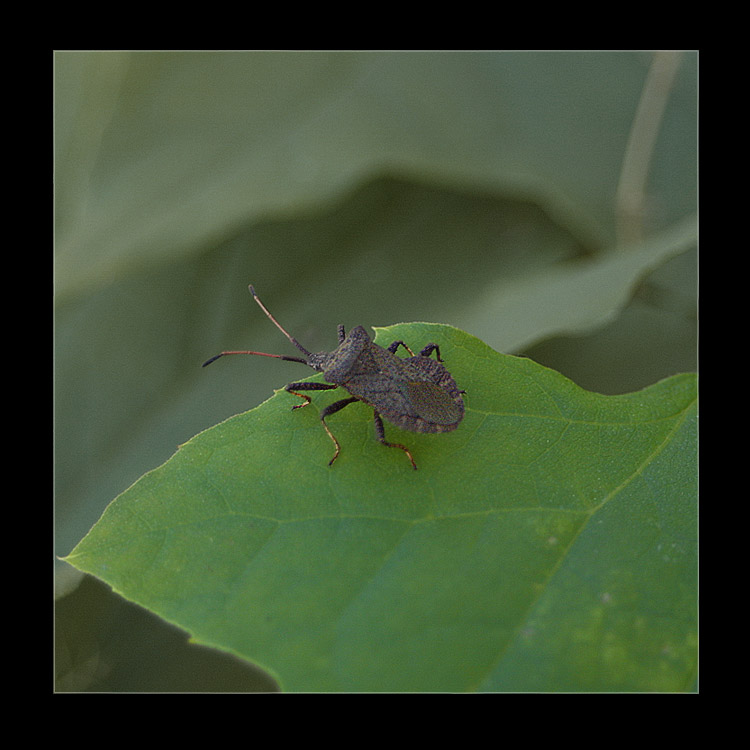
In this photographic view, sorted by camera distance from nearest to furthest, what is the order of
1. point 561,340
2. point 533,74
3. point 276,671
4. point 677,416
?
point 276,671 → point 677,416 → point 561,340 → point 533,74

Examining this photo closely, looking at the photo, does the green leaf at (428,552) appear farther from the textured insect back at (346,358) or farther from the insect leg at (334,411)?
the textured insect back at (346,358)

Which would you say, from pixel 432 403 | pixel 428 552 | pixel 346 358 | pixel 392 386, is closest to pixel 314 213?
pixel 346 358

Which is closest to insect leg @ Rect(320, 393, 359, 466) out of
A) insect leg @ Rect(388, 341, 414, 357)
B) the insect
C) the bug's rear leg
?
the insect

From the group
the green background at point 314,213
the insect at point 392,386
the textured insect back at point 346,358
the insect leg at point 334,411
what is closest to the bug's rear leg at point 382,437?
the insect at point 392,386

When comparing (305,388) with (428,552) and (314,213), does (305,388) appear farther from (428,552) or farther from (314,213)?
(314,213)

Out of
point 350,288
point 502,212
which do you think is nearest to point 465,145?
point 502,212

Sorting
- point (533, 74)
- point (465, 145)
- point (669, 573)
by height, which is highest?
point (533, 74)
